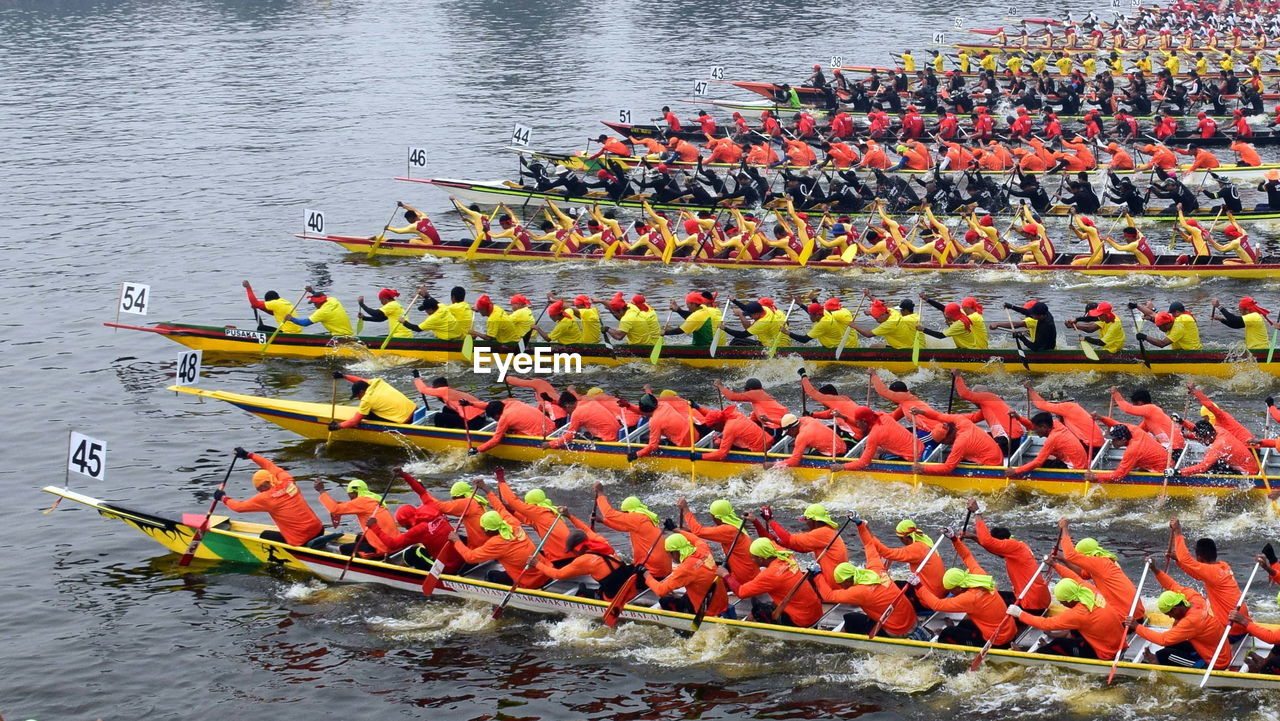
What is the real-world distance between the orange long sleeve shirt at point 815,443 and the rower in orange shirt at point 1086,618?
591 centimetres

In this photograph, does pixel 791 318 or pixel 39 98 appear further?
pixel 39 98

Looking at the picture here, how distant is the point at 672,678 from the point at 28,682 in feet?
27.3

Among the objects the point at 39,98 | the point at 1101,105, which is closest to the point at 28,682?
the point at 1101,105

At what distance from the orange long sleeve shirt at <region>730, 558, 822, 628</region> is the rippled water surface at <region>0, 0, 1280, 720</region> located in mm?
497

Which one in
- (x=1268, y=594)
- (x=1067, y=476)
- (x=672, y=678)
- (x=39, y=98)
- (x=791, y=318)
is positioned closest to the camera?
(x=672, y=678)

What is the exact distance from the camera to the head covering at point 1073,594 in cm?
1670

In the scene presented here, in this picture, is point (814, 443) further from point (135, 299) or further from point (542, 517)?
point (135, 299)

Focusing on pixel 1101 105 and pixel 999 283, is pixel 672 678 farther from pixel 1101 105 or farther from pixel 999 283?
pixel 1101 105

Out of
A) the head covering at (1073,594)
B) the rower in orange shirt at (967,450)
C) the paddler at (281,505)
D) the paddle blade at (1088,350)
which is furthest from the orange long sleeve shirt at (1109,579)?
the paddle blade at (1088,350)

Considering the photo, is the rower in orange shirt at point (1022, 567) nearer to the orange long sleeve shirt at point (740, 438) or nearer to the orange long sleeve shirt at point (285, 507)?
the orange long sleeve shirt at point (740, 438)

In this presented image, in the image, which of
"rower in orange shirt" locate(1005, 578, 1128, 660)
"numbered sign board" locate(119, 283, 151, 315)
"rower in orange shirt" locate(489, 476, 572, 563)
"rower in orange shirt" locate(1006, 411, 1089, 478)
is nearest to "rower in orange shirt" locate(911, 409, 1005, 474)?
"rower in orange shirt" locate(1006, 411, 1089, 478)

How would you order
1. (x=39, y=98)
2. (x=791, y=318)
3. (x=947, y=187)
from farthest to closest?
(x=39, y=98), (x=947, y=187), (x=791, y=318)

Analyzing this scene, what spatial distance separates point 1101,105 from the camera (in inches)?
2063

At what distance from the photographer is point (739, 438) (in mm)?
23062
